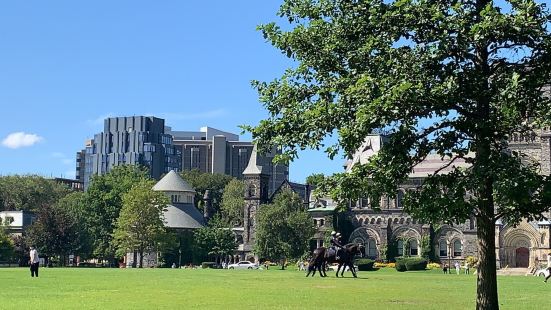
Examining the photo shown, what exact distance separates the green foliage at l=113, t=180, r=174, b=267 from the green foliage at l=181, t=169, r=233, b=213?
2268 inches

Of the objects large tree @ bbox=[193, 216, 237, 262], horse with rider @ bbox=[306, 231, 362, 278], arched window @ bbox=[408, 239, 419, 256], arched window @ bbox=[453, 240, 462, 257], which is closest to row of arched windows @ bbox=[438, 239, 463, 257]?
arched window @ bbox=[453, 240, 462, 257]

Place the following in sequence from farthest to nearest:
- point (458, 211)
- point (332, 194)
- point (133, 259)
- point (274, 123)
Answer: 1. point (133, 259)
2. point (274, 123)
3. point (332, 194)
4. point (458, 211)

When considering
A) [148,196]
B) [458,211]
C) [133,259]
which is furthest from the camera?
[133,259]

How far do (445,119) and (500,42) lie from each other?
197cm

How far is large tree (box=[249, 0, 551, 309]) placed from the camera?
1423 centimetres

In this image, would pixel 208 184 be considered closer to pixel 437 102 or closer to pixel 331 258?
pixel 331 258

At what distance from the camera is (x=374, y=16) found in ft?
51.1

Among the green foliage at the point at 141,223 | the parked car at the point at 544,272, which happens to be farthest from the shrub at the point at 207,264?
the parked car at the point at 544,272

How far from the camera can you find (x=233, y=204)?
135125mm

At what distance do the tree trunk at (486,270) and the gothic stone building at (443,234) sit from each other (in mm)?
68604

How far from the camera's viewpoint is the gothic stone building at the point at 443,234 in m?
85.6

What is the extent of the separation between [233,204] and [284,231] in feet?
157

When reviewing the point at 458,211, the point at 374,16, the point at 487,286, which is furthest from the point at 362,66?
the point at 487,286

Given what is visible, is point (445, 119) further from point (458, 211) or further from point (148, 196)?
point (148, 196)
